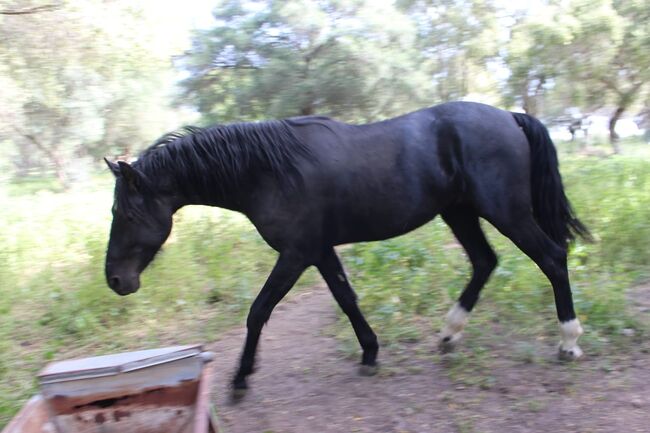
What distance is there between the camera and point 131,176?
10.9 feet

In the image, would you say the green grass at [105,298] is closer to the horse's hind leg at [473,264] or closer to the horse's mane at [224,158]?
the horse's mane at [224,158]

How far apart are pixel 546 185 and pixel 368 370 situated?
6.03ft

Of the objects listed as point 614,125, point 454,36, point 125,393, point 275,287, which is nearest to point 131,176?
A: point 275,287

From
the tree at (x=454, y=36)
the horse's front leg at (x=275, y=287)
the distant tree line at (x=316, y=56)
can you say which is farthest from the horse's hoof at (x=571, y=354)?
the tree at (x=454, y=36)

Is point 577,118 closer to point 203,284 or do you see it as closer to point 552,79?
point 552,79

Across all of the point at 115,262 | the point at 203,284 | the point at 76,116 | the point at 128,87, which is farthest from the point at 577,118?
the point at 115,262

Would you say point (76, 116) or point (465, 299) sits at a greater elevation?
point (465, 299)

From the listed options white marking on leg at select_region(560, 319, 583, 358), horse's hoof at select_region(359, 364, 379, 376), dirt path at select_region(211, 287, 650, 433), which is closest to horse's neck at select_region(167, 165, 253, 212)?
dirt path at select_region(211, 287, 650, 433)

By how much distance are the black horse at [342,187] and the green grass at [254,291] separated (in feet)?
2.32

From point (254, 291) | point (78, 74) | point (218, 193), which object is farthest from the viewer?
point (78, 74)

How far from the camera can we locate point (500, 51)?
20.8 meters

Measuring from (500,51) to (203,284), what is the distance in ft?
60.7

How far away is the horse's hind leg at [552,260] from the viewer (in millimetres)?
3680

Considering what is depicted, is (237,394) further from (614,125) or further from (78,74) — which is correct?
(614,125)
